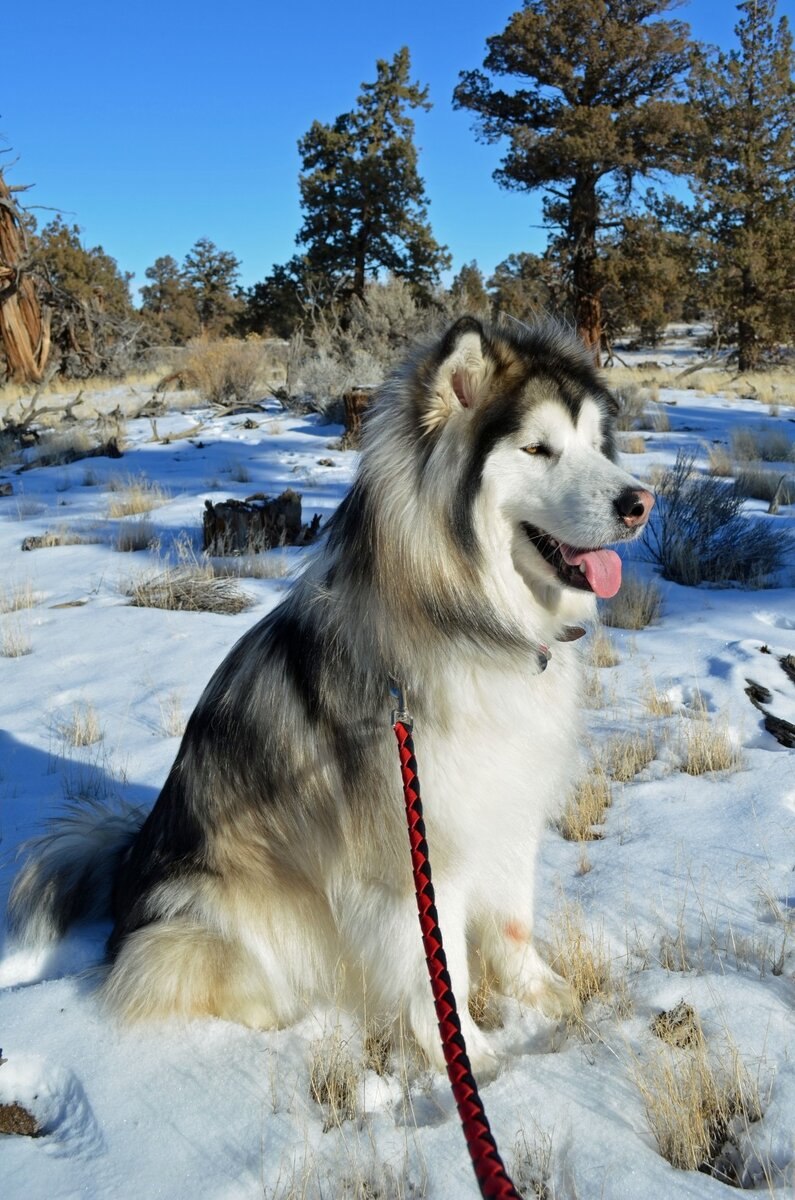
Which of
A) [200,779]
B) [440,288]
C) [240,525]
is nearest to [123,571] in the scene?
[240,525]

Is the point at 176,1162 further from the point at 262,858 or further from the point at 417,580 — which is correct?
the point at 417,580

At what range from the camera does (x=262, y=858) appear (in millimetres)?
2230

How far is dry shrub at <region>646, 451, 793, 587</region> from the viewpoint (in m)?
6.32

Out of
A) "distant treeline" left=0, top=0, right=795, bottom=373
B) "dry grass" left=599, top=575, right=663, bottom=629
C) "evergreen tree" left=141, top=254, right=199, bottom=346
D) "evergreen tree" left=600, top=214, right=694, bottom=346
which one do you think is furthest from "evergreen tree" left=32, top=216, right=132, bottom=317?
"dry grass" left=599, top=575, right=663, bottom=629

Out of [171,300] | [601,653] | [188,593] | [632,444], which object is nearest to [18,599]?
[188,593]

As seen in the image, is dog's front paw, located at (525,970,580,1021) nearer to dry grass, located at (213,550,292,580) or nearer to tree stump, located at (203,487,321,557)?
dry grass, located at (213,550,292,580)

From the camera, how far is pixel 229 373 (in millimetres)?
16656

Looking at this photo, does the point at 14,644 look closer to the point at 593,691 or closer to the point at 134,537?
the point at 134,537

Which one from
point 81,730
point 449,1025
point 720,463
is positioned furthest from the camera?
point 720,463

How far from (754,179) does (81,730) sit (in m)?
25.1

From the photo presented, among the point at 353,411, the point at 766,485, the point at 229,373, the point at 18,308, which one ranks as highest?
the point at 18,308

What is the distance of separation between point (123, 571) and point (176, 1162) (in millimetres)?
5359

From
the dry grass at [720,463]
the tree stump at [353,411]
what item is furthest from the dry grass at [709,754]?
the tree stump at [353,411]

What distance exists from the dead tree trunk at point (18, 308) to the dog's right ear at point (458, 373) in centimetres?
1942
